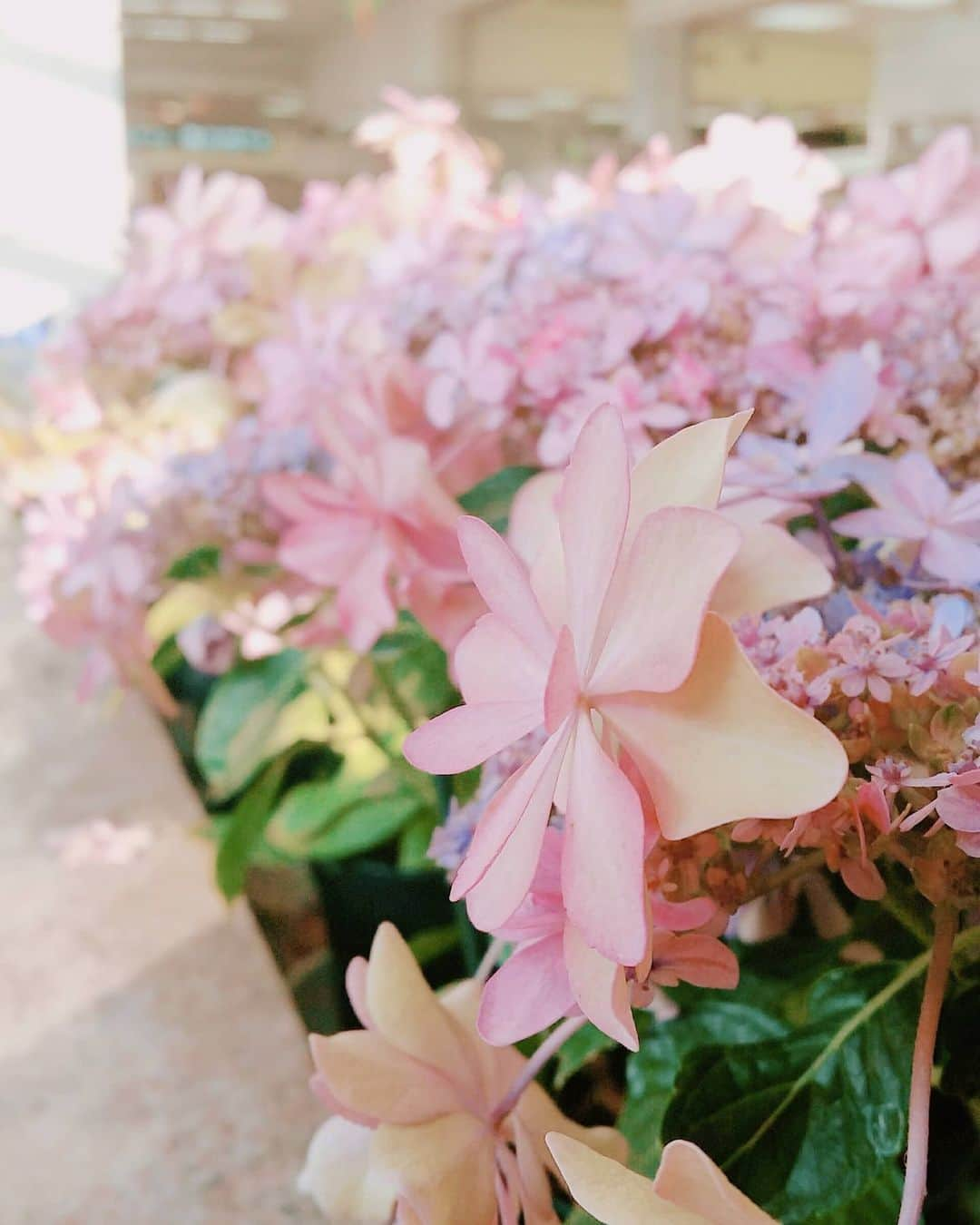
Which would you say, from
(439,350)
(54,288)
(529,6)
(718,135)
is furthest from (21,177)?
(529,6)

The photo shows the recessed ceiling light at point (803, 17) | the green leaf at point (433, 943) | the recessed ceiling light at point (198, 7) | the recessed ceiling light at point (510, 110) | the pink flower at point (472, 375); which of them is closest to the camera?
the pink flower at point (472, 375)

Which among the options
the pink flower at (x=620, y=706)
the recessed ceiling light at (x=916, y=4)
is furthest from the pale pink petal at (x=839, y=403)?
the recessed ceiling light at (x=916, y=4)

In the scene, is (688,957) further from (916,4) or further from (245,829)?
(916,4)

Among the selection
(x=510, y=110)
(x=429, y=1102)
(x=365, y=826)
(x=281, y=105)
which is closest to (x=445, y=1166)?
(x=429, y=1102)

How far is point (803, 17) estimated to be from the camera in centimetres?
199

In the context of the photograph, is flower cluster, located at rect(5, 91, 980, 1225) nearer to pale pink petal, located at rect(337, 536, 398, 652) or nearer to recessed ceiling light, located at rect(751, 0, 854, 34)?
pale pink petal, located at rect(337, 536, 398, 652)

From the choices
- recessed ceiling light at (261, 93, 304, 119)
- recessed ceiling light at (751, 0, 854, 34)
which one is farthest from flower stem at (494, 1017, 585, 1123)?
recessed ceiling light at (261, 93, 304, 119)

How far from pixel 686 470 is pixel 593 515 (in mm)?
18

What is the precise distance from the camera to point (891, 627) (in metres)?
0.20

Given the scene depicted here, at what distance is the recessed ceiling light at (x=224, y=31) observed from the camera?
3.86 metres

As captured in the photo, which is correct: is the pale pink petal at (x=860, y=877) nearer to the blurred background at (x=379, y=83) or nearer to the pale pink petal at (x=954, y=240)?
the pale pink petal at (x=954, y=240)

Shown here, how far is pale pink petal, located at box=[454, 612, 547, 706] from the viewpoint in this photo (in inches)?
7.1

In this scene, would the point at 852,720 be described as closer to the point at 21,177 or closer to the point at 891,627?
the point at 891,627

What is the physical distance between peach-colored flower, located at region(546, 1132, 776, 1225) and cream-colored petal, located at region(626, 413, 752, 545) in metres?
0.08
